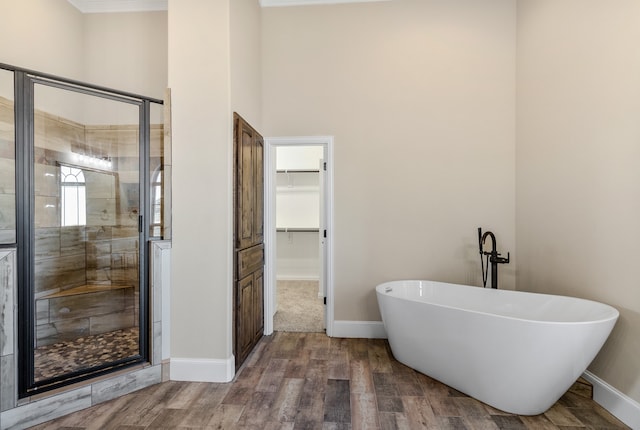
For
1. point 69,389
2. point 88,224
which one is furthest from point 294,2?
point 69,389

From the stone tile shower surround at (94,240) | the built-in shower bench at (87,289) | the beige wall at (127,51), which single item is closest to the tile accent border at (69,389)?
the stone tile shower surround at (94,240)

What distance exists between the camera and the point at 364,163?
3162 mm

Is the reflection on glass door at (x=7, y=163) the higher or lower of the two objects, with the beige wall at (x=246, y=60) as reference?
lower

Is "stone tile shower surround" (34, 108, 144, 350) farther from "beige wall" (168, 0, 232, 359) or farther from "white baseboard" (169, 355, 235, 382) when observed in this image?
"white baseboard" (169, 355, 235, 382)

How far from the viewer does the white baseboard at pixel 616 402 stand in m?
1.78

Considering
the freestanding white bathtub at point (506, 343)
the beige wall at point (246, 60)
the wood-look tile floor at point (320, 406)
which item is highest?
the beige wall at point (246, 60)

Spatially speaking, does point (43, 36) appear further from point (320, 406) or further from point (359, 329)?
point (359, 329)

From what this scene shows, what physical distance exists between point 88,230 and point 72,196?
278 millimetres

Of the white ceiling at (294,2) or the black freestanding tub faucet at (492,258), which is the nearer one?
the black freestanding tub faucet at (492,258)

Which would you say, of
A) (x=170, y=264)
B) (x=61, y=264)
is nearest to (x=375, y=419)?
(x=170, y=264)

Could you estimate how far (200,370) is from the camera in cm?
229

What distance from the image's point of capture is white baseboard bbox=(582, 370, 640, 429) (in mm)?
1784

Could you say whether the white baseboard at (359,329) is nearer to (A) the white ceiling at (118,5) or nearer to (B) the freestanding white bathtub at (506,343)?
(B) the freestanding white bathtub at (506,343)

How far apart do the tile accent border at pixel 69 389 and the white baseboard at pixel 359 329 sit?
5.31ft
